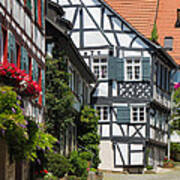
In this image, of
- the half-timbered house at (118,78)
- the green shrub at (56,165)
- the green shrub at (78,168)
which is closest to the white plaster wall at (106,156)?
the half-timbered house at (118,78)

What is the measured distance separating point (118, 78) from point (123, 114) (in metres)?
1.90

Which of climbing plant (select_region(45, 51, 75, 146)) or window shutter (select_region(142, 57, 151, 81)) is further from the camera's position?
window shutter (select_region(142, 57, 151, 81))

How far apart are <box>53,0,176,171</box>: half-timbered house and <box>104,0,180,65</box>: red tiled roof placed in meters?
4.73

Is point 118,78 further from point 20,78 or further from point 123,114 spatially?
point 20,78

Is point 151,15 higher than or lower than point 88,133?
higher

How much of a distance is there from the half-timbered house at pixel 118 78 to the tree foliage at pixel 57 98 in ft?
31.5

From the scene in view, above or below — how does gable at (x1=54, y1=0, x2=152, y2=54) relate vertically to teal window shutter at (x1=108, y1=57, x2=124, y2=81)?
above

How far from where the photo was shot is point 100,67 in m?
32.0

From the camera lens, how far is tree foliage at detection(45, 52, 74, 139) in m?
21.5

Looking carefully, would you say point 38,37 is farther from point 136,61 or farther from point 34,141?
point 136,61

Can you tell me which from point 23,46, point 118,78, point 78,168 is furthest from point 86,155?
point 23,46

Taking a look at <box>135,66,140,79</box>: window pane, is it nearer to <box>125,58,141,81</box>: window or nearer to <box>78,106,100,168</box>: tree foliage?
<box>125,58,141,81</box>: window

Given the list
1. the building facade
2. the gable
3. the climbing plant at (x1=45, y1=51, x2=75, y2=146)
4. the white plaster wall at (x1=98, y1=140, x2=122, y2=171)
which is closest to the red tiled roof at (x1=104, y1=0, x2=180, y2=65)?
the gable

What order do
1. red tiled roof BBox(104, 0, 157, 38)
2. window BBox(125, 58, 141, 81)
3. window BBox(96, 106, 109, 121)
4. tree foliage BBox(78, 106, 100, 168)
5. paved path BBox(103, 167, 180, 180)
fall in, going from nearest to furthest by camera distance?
paved path BBox(103, 167, 180, 180) < tree foliage BBox(78, 106, 100, 168) < window BBox(125, 58, 141, 81) < window BBox(96, 106, 109, 121) < red tiled roof BBox(104, 0, 157, 38)
